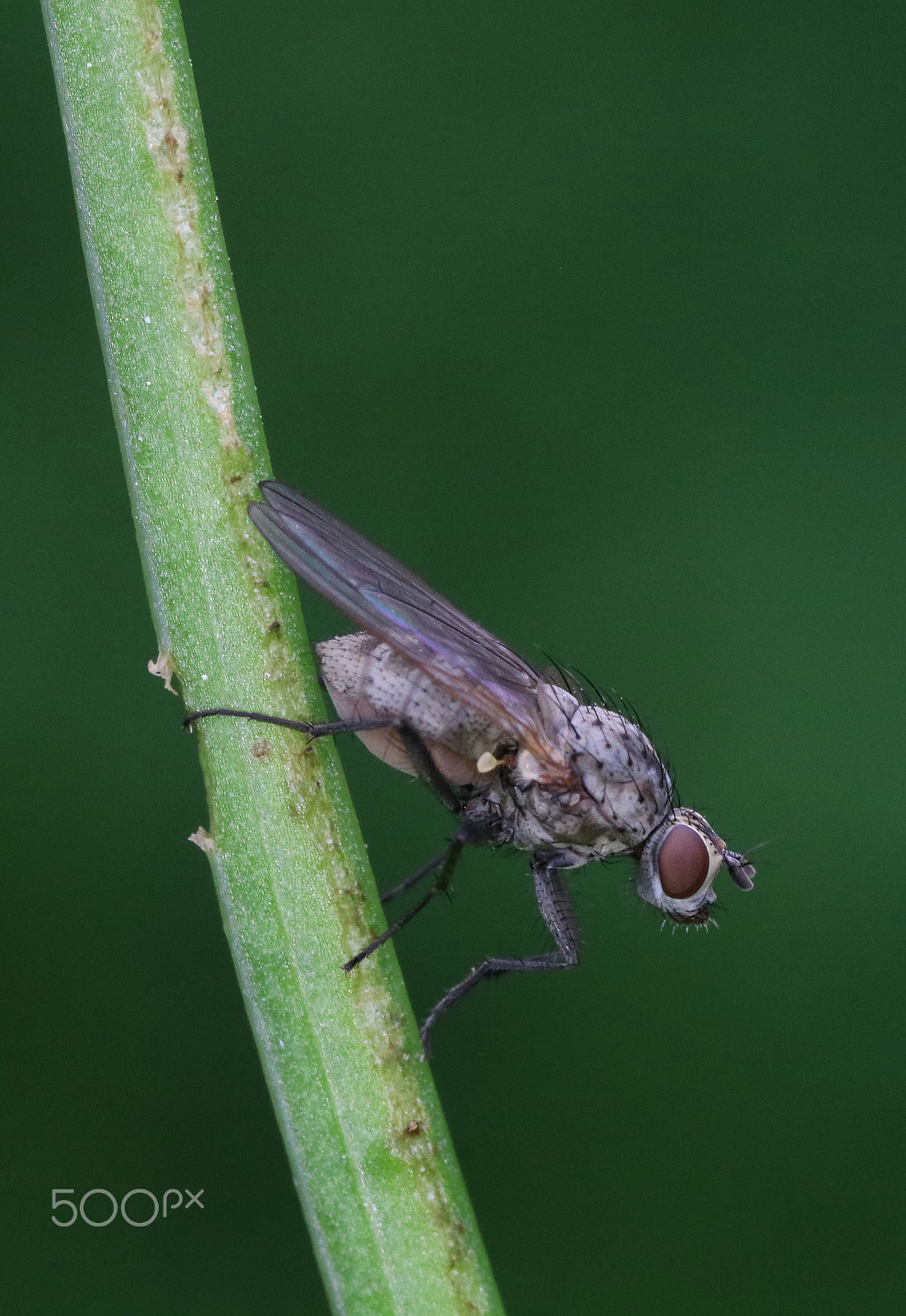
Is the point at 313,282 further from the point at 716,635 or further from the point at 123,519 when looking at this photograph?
the point at 716,635

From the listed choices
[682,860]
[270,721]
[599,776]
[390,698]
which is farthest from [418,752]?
[270,721]

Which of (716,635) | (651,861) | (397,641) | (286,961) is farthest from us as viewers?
(716,635)

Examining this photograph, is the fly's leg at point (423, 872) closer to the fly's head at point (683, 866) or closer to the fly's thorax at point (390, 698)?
the fly's thorax at point (390, 698)

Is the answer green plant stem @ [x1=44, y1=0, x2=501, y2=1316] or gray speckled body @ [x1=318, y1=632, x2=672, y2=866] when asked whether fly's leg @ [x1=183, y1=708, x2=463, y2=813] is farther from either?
green plant stem @ [x1=44, y1=0, x2=501, y2=1316]

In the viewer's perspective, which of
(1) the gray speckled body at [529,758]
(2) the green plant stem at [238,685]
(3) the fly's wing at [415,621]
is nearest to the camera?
(2) the green plant stem at [238,685]

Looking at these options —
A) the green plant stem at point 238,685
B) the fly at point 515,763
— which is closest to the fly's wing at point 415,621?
the fly at point 515,763

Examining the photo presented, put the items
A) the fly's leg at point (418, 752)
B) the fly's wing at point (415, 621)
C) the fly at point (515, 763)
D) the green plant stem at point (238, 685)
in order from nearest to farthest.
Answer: the green plant stem at point (238, 685) < the fly's wing at point (415, 621) < the fly's leg at point (418, 752) < the fly at point (515, 763)

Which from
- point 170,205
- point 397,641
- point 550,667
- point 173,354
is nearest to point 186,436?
point 173,354
